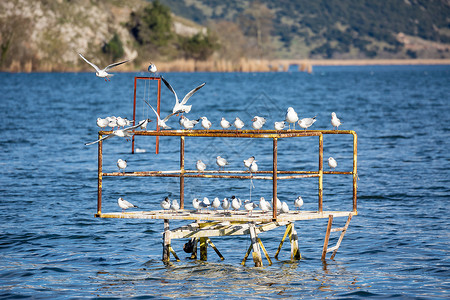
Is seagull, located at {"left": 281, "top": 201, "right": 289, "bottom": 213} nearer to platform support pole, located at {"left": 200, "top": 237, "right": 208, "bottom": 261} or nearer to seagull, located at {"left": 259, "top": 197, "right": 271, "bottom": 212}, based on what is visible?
seagull, located at {"left": 259, "top": 197, "right": 271, "bottom": 212}

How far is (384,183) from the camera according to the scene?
32.9 meters

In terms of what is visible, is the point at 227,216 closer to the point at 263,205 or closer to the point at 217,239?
the point at 263,205

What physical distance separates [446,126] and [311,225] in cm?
3684

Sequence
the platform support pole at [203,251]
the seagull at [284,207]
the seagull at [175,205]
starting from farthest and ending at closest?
the platform support pole at [203,251], the seagull at [175,205], the seagull at [284,207]

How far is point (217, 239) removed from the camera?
22812 mm

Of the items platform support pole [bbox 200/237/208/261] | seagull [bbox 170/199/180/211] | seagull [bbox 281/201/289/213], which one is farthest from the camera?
platform support pole [bbox 200/237/208/261]

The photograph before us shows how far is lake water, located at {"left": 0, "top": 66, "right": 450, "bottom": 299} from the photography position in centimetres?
1773

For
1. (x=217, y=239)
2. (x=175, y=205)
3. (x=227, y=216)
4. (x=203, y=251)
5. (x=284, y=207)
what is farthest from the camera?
(x=217, y=239)

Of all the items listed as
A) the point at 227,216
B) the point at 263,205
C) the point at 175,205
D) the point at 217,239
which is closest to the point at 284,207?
the point at 263,205

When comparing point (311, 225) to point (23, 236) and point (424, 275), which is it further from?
point (23, 236)

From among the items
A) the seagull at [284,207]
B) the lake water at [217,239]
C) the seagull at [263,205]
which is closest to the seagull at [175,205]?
the lake water at [217,239]

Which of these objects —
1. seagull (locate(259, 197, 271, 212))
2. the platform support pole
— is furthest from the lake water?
seagull (locate(259, 197, 271, 212))

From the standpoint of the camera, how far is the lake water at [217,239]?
17.7 metres

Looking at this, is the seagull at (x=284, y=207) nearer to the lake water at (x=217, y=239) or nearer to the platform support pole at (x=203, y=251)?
the lake water at (x=217, y=239)
